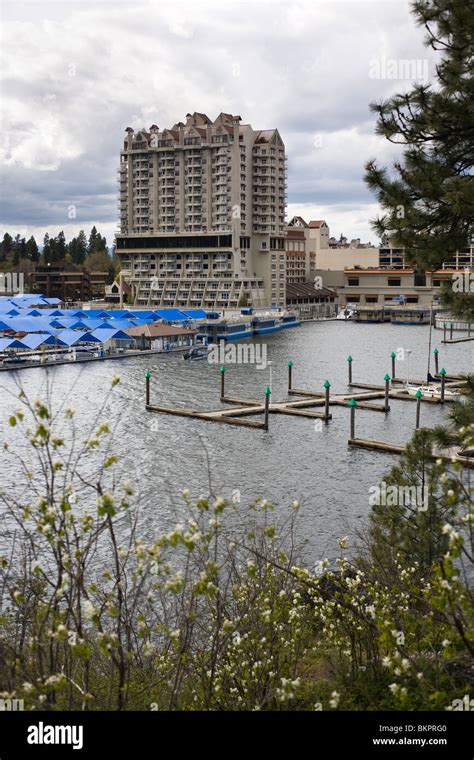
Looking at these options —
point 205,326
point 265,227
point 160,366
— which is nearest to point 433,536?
point 160,366

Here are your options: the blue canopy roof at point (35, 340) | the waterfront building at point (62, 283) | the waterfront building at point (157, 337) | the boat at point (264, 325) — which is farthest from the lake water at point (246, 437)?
the waterfront building at point (62, 283)

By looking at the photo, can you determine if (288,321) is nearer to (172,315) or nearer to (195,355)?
(172,315)

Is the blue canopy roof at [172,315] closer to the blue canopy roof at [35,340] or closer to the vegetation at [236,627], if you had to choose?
the blue canopy roof at [35,340]

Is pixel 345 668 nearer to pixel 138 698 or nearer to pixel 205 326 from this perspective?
pixel 138 698

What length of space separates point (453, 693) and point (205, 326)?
9699 centimetres

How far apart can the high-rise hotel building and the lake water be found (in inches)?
2386

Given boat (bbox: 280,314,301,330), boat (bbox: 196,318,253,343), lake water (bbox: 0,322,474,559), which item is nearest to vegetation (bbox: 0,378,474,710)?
lake water (bbox: 0,322,474,559)

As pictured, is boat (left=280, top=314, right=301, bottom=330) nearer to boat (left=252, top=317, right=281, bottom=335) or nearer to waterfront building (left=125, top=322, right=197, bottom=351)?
boat (left=252, top=317, right=281, bottom=335)

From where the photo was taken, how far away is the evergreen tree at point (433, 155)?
16062 millimetres

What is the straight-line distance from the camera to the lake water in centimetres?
3114

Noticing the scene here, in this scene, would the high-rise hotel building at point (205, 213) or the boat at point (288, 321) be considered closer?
the boat at point (288, 321)

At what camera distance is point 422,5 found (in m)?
16.1

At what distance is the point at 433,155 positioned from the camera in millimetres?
16547

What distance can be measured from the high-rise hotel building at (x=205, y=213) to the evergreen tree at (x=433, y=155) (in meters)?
122
